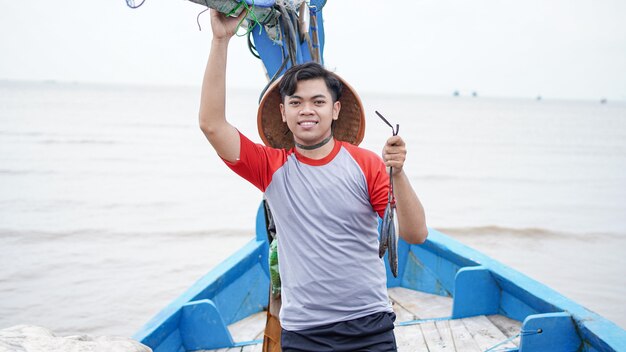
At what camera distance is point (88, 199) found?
1110 cm

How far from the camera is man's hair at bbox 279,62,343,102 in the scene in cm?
182

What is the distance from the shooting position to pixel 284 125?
7.24ft

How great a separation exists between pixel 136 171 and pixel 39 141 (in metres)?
7.69

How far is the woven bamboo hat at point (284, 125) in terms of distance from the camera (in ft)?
6.71

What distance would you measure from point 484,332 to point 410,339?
54cm

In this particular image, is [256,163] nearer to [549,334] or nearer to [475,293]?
[549,334]

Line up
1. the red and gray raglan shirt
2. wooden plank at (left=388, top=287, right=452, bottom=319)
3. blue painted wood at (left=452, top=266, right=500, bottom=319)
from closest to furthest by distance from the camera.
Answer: the red and gray raglan shirt < blue painted wood at (left=452, top=266, right=500, bottom=319) < wooden plank at (left=388, top=287, right=452, bottom=319)

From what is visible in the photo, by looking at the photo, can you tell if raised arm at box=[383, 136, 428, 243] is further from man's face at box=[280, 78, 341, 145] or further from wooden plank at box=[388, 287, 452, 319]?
wooden plank at box=[388, 287, 452, 319]

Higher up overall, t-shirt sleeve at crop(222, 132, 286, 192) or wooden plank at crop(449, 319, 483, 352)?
t-shirt sleeve at crop(222, 132, 286, 192)

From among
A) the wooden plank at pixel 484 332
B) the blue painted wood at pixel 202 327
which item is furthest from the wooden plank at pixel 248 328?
the wooden plank at pixel 484 332

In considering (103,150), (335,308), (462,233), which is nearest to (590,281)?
(462,233)

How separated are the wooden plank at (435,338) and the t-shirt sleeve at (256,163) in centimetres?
183

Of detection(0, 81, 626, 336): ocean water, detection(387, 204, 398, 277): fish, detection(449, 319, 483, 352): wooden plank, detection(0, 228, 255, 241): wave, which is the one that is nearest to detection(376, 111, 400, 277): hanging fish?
detection(387, 204, 398, 277): fish

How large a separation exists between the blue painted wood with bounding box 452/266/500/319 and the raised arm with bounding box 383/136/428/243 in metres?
2.02
